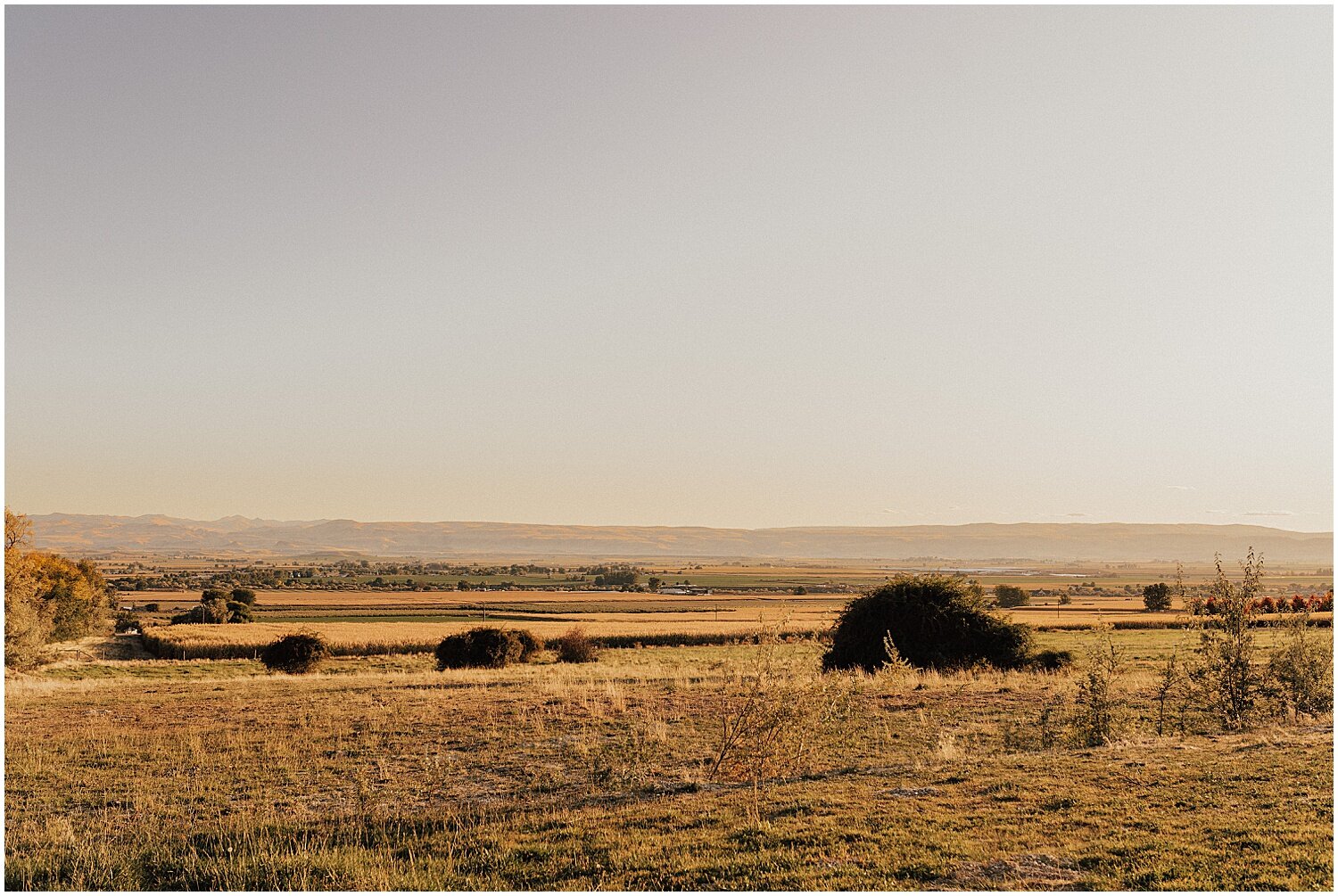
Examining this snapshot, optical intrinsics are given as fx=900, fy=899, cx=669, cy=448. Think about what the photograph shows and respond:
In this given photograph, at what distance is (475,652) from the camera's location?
38625mm

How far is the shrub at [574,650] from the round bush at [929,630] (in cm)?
1781

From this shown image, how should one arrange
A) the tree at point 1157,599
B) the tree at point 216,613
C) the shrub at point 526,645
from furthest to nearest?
the tree at point 1157,599 < the tree at point 216,613 < the shrub at point 526,645

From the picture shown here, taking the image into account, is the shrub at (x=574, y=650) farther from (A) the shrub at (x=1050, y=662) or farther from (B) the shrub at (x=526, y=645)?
(A) the shrub at (x=1050, y=662)

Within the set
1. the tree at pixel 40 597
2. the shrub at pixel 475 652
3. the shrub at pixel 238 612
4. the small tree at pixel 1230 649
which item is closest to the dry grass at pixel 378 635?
the tree at pixel 40 597

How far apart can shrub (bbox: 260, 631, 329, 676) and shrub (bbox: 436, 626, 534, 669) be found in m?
5.93

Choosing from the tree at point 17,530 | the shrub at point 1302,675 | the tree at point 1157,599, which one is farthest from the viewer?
the tree at point 1157,599

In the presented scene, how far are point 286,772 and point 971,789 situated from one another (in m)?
9.59

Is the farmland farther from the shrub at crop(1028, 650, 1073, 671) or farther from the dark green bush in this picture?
the dark green bush

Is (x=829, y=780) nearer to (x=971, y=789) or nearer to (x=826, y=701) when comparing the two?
(x=826, y=701)

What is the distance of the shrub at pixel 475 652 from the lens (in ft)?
126

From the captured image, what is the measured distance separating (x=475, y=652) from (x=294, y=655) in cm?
831

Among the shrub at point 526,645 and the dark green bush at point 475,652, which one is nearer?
the dark green bush at point 475,652

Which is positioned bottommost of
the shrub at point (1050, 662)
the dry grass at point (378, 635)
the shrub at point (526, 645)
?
the dry grass at point (378, 635)

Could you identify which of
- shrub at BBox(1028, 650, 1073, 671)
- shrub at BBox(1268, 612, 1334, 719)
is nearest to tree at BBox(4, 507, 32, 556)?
shrub at BBox(1028, 650, 1073, 671)
